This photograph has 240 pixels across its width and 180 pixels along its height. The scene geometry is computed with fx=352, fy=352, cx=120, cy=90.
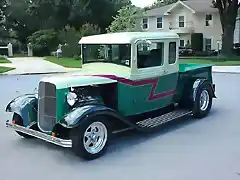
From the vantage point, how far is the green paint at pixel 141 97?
6.39m

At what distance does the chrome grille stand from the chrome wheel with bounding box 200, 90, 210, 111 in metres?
3.90

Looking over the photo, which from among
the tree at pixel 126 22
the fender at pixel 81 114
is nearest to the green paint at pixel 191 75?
the fender at pixel 81 114

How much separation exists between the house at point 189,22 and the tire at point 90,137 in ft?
112

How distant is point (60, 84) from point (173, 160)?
216 cm

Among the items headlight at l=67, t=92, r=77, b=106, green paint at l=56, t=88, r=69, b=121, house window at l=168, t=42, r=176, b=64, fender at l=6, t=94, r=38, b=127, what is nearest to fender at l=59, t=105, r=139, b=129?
headlight at l=67, t=92, r=77, b=106

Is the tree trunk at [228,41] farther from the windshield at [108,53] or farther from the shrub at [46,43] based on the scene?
the windshield at [108,53]

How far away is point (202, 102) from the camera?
332 inches

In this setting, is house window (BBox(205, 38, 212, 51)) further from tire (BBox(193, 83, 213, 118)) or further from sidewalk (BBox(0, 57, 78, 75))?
tire (BBox(193, 83, 213, 118))

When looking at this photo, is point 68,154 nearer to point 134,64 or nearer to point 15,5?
point 134,64

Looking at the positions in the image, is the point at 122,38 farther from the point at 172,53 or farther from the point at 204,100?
the point at 204,100

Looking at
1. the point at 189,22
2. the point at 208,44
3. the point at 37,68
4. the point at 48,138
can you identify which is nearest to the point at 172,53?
the point at 48,138

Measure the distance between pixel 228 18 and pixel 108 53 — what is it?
27496 mm

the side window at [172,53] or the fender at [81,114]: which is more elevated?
the side window at [172,53]

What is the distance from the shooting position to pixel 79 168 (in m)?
5.23
